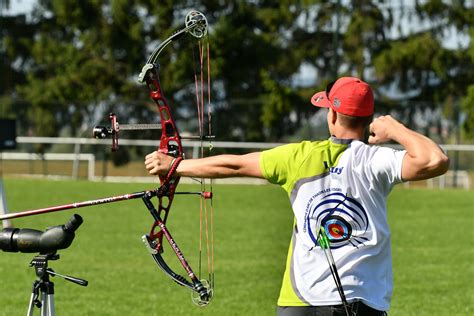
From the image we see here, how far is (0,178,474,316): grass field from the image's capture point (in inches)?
471

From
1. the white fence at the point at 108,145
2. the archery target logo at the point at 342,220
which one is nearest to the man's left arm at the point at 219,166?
the archery target logo at the point at 342,220

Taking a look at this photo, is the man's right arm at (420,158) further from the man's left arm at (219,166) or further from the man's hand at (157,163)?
the man's hand at (157,163)

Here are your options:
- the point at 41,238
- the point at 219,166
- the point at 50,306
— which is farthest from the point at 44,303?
the point at 219,166

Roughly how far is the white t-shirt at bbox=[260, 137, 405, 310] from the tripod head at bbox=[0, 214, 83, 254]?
3.27 ft

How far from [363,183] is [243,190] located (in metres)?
27.0

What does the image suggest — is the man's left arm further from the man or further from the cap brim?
the cap brim

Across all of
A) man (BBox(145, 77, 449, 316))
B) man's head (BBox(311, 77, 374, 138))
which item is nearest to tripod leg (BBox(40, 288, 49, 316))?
man (BBox(145, 77, 449, 316))

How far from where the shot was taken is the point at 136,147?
1599 inches

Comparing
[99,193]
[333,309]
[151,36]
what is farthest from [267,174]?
[151,36]

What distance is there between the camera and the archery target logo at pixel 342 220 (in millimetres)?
5465

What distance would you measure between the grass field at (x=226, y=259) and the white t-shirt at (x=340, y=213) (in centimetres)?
587

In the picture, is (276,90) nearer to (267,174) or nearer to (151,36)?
(151,36)

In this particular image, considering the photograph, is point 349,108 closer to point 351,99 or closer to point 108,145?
point 351,99

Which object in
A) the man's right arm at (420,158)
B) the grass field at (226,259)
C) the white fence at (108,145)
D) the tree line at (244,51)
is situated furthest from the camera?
the tree line at (244,51)
